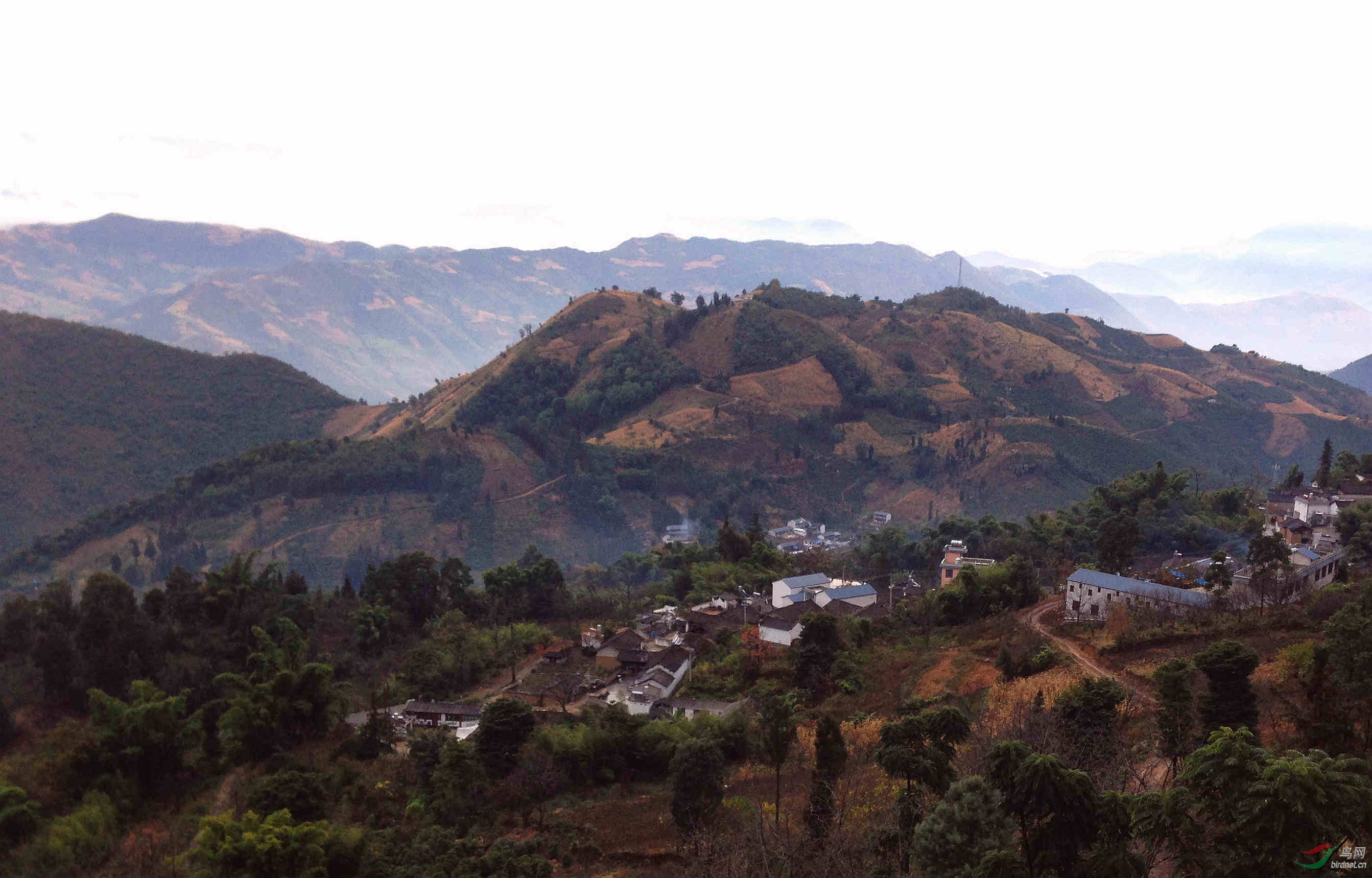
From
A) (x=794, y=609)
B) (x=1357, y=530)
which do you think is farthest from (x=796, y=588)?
(x=1357, y=530)

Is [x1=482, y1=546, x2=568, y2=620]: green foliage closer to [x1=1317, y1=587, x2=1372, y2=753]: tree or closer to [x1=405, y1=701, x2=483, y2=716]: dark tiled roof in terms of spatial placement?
[x1=405, y1=701, x2=483, y2=716]: dark tiled roof

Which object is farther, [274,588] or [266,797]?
[274,588]

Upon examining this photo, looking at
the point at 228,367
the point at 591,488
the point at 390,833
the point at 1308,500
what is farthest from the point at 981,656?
the point at 228,367

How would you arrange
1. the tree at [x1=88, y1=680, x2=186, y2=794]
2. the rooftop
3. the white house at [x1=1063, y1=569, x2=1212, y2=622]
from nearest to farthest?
the tree at [x1=88, y1=680, x2=186, y2=794]
the white house at [x1=1063, y1=569, x2=1212, y2=622]
the rooftop

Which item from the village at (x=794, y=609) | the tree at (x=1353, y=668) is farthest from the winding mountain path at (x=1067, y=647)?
the tree at (x=1353, y=668)

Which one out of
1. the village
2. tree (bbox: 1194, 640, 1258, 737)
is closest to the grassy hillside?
the village

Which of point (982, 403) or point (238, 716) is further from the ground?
point (982, 403)

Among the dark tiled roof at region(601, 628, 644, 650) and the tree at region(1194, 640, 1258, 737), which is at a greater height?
the tree at region(1194, 640, 1258, 737)

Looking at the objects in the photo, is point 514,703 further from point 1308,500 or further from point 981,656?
point 1308,500
